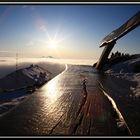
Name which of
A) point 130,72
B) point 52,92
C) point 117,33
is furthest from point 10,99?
point 130,72

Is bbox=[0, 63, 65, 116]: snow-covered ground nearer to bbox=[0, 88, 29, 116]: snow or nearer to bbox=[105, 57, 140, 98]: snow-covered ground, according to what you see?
bbox=[0, 88, 29, 116]: snow

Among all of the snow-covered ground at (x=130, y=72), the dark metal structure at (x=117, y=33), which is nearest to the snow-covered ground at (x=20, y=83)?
the dark metal structure at (x=117, y=33)

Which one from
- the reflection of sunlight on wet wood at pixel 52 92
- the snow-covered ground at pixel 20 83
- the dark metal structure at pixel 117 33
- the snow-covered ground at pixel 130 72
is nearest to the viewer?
the reflection of sunlight on wet wood at pixel 52 92

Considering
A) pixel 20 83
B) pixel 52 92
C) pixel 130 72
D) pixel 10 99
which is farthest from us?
pixel 20 83

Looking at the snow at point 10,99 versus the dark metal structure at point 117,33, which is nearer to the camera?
the dark metal structure at point 117,33

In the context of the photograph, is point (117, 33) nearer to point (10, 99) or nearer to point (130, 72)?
point (130, 72)

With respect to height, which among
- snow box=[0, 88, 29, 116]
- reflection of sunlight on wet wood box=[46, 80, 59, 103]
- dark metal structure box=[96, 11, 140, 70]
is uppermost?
dark metal structure box=[96, 11, 140, 70]

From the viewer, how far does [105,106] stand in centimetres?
183

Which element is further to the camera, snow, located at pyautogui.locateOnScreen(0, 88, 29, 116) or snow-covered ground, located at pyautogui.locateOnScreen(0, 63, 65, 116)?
snow-covered ground, located at pyautogui.locateOnScreen(0, 63, 65, 116)

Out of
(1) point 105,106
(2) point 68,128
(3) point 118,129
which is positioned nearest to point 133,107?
(1) point 105,106

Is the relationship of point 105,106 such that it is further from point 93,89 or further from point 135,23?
point 135,23

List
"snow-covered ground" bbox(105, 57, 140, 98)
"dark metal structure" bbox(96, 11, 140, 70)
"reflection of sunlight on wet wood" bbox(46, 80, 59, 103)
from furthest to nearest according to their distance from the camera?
"snow-covered ground" bbox(105, 57, 140, 98)
"dark metal structure" bbox(96, 11, 140, 70)
"reflection of sunlight on wet wood" bbox(46, 80, 59, 103)

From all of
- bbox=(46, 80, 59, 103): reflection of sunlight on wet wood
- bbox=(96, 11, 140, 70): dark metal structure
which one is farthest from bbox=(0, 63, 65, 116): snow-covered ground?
bbox=(96, 11, 140, 70): dark metal structure

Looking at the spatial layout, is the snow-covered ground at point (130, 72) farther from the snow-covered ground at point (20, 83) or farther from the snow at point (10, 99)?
the snow at point (10, 99)
